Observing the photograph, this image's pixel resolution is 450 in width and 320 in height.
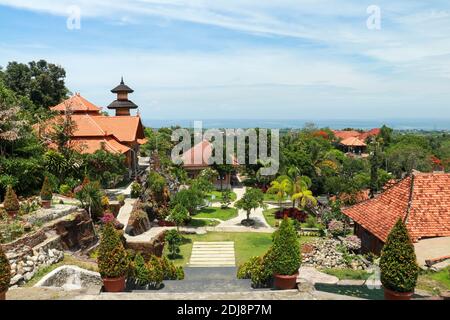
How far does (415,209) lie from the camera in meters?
15.6

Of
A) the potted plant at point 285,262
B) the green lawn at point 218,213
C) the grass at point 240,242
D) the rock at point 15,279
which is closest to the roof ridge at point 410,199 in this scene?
the potted plant at point 285,262

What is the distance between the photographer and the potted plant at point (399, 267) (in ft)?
29.2

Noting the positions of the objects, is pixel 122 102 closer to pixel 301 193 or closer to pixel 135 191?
pixel 135 191

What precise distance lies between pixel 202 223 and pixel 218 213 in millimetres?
3356

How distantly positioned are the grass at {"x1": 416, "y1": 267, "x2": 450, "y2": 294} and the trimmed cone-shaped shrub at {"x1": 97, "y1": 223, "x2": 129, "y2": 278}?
8.08m

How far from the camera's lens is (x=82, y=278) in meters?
13.6

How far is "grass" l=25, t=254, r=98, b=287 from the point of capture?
1241cm

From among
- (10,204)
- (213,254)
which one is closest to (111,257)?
(10,204)

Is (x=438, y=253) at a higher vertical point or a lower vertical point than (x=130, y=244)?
higher

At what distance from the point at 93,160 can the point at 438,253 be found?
21.2 metres

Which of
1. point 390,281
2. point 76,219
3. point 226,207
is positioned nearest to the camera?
point 390,281

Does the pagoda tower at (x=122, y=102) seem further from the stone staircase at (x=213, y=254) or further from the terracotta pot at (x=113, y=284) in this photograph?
the terracotta pot at (x=113, y=284)

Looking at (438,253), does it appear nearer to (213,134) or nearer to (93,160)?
(93,160)
